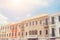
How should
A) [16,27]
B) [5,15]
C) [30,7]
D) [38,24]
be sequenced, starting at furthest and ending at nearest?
[16,27], [38,24], [5,15], [30,7]

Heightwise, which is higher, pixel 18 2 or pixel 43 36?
pixel 18 2

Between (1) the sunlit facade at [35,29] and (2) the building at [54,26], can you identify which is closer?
(2) the building at [54,26]

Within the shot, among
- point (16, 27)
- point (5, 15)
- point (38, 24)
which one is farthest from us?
point (16, 27)

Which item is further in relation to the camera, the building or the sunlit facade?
the sunlit facade

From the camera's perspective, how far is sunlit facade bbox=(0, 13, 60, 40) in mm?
6098

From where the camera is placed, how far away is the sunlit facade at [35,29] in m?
6.10

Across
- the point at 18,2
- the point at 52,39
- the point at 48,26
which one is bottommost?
the point at 52,39

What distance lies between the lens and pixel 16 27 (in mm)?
7125

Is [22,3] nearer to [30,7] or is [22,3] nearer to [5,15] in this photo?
[30,7]

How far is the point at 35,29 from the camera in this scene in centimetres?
677

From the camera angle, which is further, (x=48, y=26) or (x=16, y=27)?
(x=16, y=27)

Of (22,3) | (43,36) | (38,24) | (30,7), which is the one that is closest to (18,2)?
(22,3)

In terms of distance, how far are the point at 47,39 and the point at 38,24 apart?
0.79 meters

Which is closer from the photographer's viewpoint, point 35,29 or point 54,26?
point 54,26
